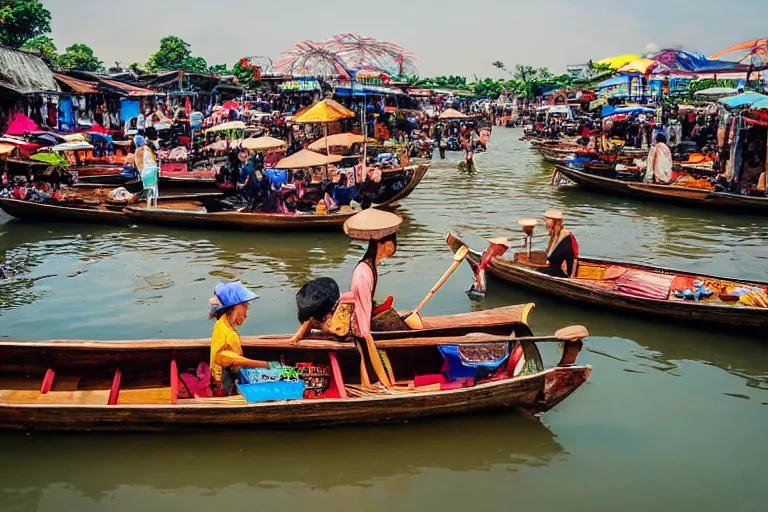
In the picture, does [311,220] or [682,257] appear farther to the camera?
[311,220]

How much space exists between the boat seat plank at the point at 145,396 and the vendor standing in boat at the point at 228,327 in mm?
528

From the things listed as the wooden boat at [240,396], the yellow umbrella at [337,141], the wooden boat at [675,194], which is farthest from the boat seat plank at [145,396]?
the wooden boat at [675,194]

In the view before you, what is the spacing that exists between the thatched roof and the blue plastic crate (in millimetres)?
15985

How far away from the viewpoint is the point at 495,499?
4.77 meters

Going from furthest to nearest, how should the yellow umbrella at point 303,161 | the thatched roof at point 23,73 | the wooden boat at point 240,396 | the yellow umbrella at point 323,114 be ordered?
the thatched roof at point 23,73 < the yellow umbrella at point 323,114 < the yellow umbrella at point 303,161 < the wooden boat at point 240,396

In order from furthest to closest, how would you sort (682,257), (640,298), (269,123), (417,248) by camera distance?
1. (269,123)
2. (417,248)
3. (682,257)
4. (640,298)

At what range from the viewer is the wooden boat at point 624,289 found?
7113 millimetres

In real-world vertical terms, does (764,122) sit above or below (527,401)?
above

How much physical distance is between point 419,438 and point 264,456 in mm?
1249

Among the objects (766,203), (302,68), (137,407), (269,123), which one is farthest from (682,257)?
(269,123)

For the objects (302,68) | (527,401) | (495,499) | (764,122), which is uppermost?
(302,68)

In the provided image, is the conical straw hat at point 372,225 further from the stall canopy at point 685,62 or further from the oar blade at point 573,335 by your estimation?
the stall canopy at point 685,62

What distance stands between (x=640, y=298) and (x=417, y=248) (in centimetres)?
513

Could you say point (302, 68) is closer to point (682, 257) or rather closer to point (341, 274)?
point (341, 274)
